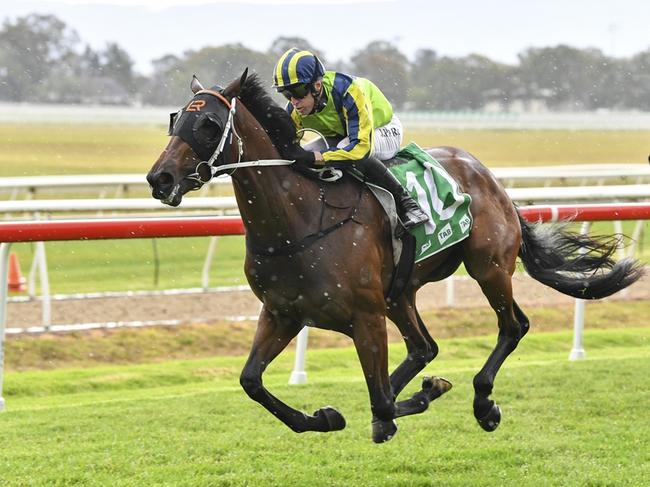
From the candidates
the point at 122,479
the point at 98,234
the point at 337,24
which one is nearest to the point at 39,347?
the point at 98,234

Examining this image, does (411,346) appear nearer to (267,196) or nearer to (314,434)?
(314,434)

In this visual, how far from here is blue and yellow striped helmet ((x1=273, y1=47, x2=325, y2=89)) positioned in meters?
4.12

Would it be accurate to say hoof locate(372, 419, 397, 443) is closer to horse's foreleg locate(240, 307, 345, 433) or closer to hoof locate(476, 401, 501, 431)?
horse's foreleg locate(240, 307, 345, 433)

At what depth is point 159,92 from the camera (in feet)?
125

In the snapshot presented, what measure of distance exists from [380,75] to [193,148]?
29.5 metres


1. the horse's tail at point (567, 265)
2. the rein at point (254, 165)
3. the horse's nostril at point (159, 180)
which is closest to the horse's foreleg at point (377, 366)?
the rein at point (254, 165)

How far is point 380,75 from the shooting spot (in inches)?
1296

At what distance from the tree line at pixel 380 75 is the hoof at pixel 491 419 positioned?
27.4m

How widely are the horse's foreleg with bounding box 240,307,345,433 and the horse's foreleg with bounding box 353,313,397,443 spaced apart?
6.4 inches

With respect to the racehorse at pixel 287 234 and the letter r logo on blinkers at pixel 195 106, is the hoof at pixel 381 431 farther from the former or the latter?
the letter r logo on blinkers at pixel 195 106

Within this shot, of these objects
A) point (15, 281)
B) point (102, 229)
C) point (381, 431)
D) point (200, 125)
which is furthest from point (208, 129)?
point (15, 281)

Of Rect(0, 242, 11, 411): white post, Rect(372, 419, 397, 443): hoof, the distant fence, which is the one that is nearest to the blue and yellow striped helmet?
Rect(372, 419, 397, 443): hoof

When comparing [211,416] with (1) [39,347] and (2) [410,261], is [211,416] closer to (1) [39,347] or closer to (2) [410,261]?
(2) [410,261]

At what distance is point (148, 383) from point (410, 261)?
2755mm
